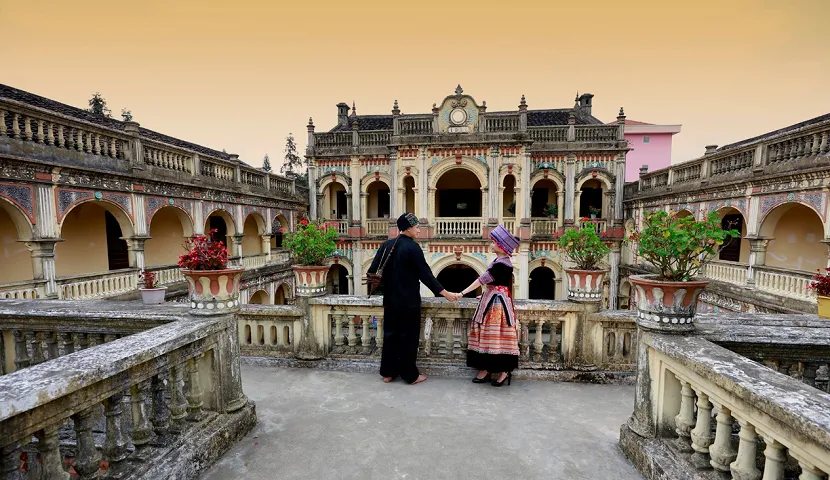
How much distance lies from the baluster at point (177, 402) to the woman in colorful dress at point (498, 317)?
9.16ft

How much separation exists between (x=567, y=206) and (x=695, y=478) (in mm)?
15509

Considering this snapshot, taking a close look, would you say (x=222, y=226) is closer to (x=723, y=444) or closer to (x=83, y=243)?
(x=83, y=243)

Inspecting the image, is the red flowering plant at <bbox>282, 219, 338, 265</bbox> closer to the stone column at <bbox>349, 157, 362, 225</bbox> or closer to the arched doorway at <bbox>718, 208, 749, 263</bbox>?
the stone column at <bbox>349, 157, 362, 225</bbox>

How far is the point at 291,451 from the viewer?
300cm

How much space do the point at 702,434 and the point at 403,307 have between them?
110 inches

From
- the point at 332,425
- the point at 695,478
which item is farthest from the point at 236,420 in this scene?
the point at 695,478

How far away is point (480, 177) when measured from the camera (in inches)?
621

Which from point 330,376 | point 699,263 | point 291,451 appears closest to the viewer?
point 699,263

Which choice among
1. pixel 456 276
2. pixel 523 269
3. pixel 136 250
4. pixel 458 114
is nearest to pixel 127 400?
pixel 136 250

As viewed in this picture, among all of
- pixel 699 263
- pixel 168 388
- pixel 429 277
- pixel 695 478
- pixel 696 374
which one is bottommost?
pixel 695 478

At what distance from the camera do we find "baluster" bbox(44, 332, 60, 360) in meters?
3.35

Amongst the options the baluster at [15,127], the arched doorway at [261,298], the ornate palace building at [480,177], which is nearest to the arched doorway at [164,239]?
the arched doorway at [261,298]

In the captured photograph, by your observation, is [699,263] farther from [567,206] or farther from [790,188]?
Result: [567,206]

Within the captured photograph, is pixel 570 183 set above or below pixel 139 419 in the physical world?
above
